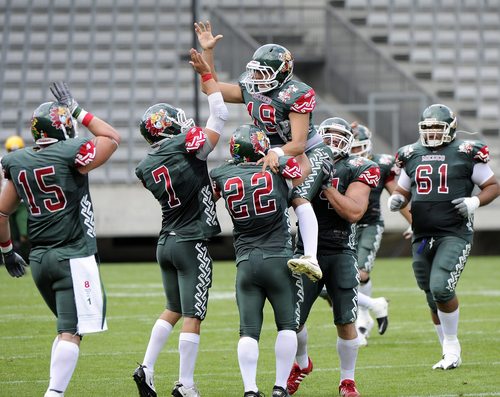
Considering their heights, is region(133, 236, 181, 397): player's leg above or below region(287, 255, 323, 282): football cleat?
below

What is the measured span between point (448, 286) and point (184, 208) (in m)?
2.06

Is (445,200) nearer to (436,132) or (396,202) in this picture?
(396,202)

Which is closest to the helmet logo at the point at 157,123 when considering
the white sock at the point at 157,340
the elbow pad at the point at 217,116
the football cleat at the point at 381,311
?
the elbow pad at the point at 217,116

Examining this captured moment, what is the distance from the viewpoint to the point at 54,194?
560 centimetres

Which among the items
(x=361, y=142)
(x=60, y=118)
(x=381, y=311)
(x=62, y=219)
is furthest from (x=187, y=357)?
(x=361, y=142)

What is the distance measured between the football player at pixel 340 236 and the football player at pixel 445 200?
1008 millimetres

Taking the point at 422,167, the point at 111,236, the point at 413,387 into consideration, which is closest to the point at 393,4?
the point at 111,236

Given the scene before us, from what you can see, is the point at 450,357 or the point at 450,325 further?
the point at 450,325

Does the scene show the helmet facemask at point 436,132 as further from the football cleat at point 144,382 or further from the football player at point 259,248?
the football cleat at point 144,382

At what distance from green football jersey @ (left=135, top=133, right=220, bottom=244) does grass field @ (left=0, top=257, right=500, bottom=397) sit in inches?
40.7

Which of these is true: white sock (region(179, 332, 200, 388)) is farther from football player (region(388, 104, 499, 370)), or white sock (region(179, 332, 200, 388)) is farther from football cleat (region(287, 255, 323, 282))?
football player (region(388, 104, 499, 370))

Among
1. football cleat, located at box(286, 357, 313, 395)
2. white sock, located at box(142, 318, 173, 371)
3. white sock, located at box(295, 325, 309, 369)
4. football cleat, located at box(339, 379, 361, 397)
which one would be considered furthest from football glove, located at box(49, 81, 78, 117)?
football cleat, located at box(339, 379, 361, 397)

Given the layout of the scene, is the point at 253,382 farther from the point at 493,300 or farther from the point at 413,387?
the point at 493,300

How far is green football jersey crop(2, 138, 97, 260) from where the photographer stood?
5.57m
